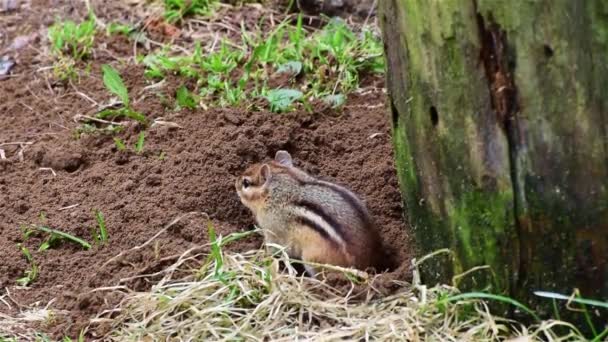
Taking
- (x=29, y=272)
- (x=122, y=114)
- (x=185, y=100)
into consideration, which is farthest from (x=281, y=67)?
(x=29, y=272)

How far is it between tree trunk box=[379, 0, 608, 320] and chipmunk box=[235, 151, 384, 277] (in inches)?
28.9

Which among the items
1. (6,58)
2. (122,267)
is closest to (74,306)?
(122,267)

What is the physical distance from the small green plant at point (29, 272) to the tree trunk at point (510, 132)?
6.80 feet

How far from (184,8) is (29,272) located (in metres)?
3.39

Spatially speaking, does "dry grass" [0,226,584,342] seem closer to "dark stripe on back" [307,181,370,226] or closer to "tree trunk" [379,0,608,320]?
"tree trunk" [379,0,608,320]

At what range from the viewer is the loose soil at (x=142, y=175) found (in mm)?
5457

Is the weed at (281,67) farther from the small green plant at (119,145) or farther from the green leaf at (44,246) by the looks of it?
the green leaf at (44,246)

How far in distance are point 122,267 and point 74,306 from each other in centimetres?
33

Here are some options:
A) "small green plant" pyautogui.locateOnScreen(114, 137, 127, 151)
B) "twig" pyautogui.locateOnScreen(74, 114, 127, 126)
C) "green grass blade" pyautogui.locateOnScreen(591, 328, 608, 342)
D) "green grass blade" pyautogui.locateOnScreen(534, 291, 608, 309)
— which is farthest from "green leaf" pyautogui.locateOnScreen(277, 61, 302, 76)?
"green grass blade" pyautogui.locateOnScreen(591, 328, 608, 342)

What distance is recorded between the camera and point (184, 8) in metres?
8.45

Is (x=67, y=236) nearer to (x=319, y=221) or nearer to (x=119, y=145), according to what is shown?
(x=119, y=145)

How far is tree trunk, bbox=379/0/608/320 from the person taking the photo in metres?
4.06

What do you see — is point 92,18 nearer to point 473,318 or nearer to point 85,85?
point 85,85

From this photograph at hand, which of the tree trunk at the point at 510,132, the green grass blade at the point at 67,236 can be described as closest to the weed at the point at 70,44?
the green grass blade at the point at 67,236
